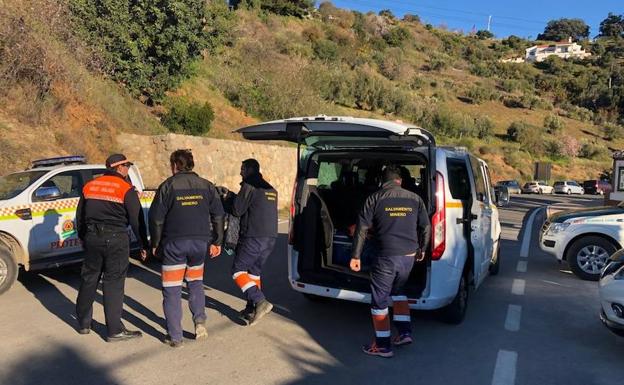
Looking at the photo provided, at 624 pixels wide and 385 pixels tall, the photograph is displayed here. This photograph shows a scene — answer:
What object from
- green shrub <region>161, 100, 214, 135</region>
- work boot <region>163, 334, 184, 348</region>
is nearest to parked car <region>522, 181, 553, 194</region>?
green shrub <region>161, 100, 214, 135</region>

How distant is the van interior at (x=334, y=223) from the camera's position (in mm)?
5801

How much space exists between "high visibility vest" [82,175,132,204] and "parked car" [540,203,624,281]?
7.24 meters

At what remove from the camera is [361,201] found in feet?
22.2

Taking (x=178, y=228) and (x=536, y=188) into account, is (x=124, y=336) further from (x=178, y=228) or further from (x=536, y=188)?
(x=536, y=188)

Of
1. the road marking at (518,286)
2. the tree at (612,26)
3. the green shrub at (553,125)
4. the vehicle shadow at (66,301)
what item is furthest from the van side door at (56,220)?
the tree at (612,26)

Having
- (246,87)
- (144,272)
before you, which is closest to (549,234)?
(144,272)

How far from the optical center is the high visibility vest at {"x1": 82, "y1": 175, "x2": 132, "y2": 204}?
5258 mm

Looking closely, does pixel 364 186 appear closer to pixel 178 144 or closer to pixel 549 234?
pixel 549 234

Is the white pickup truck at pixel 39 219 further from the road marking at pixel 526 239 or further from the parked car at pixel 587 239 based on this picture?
the road marking at pixel 526 239

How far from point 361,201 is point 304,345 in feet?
7.15

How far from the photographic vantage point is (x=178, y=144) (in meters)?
16.5

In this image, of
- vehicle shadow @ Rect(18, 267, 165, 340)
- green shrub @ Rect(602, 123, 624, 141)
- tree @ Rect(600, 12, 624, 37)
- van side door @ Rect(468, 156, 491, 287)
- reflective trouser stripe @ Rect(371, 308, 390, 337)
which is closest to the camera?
reflective trouser stripe @ Rect(371, 308, 390, 337)

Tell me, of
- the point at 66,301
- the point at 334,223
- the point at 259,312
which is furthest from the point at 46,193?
the point at 334,223

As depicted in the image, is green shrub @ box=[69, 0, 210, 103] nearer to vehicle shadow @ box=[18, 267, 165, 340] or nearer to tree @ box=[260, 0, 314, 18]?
vehicle shadow @ box=[18, 267, 165, 340]
